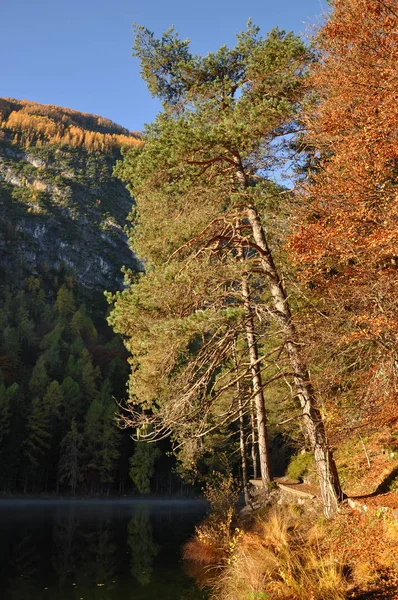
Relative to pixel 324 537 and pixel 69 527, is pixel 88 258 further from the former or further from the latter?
pixel 324 537

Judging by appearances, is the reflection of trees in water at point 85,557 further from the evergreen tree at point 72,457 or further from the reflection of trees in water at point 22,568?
the evergreen tree at point 72,457

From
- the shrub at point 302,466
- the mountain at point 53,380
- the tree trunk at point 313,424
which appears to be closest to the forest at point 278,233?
the tree trunk at point 313,424

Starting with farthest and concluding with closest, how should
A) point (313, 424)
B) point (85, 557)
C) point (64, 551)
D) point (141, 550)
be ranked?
point (141, 550) < point (64, 551) < point (85, 557) < point (313, 424)

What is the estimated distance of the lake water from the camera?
10586 millimetres

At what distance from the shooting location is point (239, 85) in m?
11.9

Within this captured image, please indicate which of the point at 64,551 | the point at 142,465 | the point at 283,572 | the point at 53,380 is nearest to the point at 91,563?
the point at 64,551

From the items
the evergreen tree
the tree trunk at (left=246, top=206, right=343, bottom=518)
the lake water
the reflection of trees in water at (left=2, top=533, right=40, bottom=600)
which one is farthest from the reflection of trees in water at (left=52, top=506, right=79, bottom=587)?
the evergreen tree

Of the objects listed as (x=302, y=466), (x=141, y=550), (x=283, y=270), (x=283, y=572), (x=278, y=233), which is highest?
(x=278, y=233)

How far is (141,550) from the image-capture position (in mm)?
17312

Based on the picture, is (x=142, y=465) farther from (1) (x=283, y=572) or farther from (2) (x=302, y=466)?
(1) (x=283, y=572)

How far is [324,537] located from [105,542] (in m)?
13.3

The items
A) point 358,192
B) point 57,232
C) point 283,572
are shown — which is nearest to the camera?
point 283,572

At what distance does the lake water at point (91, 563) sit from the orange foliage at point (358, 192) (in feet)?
21.9

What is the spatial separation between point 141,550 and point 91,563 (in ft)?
10.9
